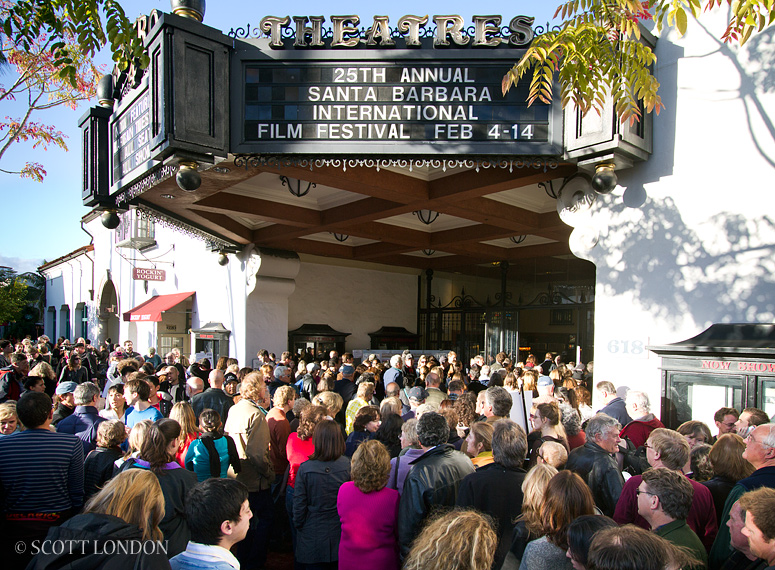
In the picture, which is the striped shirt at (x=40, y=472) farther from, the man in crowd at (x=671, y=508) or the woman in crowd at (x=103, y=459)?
the man in crowd at (x=671, y=508)

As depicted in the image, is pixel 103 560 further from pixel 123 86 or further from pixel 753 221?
pixel 123 86

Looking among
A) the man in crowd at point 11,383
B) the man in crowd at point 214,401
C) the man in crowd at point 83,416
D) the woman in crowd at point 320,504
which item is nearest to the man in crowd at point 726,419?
the woman in crowd at point 320,504

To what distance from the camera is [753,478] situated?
3162 millimetres

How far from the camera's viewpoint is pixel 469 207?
30.8ft

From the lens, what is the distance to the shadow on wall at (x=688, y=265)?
611cm

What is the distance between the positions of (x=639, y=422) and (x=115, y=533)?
482 centimetres

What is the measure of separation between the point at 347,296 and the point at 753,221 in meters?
12.7

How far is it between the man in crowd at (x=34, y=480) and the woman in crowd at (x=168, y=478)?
1.93 ft

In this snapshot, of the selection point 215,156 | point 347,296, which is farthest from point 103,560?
point 347,296

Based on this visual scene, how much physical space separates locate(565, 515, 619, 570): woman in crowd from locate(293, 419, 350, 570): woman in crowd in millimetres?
2140

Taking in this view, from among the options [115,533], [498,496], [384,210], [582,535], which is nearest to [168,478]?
[115,533]

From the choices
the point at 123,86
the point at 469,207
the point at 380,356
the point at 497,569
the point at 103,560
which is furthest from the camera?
the point at 380,356

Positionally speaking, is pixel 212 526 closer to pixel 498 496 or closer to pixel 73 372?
pixel 498 496

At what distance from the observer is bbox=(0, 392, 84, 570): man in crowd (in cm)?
354
